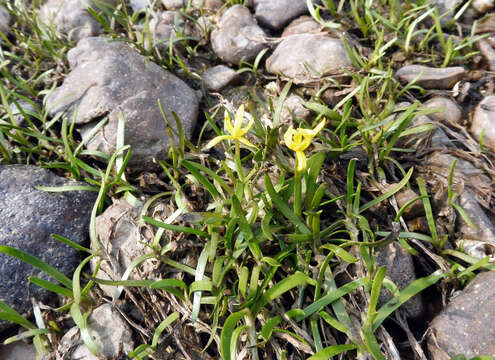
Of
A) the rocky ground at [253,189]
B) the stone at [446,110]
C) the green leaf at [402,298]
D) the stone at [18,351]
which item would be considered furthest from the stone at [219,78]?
the stone at [18,351]

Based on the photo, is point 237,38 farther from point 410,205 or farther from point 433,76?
point 410,205

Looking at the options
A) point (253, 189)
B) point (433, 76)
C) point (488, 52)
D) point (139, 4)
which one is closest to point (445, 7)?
point (488, 52)

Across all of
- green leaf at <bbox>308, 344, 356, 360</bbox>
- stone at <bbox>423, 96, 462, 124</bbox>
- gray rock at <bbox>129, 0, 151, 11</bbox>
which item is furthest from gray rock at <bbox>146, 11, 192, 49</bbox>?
green leaf at <bbox>308, 344, 356, 360</bbox>

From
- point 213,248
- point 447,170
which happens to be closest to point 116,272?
point 213,248

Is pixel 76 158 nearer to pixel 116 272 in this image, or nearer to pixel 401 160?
pixel 116 272

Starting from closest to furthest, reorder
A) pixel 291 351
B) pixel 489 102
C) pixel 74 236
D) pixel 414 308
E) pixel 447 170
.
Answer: pixel 291 351, pixel 414 308, pixel 74 236, pixel 447 170, pixel 489 102

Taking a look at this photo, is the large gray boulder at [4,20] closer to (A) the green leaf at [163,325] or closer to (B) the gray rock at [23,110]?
(B) the gray rock at [23,110]
